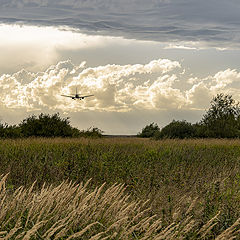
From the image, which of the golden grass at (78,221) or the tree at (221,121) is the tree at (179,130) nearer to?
the tree at (221,121)

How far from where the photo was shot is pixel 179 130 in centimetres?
3772

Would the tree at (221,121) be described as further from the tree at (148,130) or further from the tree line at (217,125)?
the tree at (148,130)

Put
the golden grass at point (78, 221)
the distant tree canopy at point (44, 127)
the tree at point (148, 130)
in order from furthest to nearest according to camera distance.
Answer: the tree at point (148, 130) < the distant tree canopy at point (44, 127) < the golden grass at point (78, 221)

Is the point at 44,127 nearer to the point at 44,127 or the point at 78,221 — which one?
the point at 44,127

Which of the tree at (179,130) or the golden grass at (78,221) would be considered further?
the tree at (179,130)

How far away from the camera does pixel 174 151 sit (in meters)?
17.8

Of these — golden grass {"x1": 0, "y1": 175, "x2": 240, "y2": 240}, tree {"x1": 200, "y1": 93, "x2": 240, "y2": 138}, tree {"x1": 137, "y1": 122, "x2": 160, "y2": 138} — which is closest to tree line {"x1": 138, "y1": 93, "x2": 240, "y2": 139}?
tree {"x1": 200, "y1": 93, "x2": 240, "y2": 138}

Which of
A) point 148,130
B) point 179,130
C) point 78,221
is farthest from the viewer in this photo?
point 148,130

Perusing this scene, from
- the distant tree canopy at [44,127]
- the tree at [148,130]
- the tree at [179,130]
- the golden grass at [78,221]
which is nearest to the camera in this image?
the golden grass at [78,221]

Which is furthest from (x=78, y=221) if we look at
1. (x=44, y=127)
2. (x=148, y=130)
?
(x=148, y=130)

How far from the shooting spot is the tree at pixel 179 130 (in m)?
37.4

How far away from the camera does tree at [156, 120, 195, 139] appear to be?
123 feet

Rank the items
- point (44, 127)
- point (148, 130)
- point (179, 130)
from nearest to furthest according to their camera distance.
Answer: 1. point (44, 127)
2. point (179, 130)
3. point (148, 130)

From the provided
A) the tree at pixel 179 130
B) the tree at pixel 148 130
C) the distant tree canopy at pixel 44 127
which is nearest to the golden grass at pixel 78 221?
the distant tree canopy at pixel 44 127
